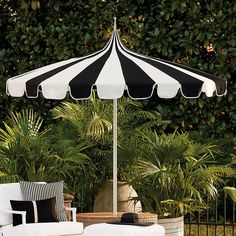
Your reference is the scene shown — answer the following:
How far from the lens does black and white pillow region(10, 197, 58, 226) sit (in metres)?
9.56

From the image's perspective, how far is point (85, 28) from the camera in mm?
13438

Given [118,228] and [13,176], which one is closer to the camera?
[118,228]

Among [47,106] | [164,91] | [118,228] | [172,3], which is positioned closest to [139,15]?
[172,3]

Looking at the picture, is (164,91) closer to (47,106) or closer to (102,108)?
(102,108)

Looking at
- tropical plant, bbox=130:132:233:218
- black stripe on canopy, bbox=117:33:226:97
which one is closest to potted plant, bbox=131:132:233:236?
tropical plant, bbox=130:132:233:218

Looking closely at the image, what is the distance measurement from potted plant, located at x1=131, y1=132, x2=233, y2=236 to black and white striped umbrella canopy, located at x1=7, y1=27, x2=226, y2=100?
1140mm

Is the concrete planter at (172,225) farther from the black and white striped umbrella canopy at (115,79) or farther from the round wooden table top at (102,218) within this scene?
the black and white striped umbrella canopy at (115,79)

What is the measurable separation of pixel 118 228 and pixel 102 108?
3.28 m

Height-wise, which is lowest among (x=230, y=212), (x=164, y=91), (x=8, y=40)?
(x=230, y=212)

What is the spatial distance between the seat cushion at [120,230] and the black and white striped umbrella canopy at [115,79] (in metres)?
1.30

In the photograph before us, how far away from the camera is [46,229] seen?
921 centimetres

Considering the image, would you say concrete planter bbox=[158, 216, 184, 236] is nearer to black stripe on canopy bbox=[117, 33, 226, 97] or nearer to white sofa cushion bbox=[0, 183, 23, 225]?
black stripe on canopy bbox=[117, 33, 226, 97]

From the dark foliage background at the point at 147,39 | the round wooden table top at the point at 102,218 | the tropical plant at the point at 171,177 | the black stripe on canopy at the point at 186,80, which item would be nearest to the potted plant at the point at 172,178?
the tropical plant at the point at 171,177

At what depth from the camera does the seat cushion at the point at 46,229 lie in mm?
9141
